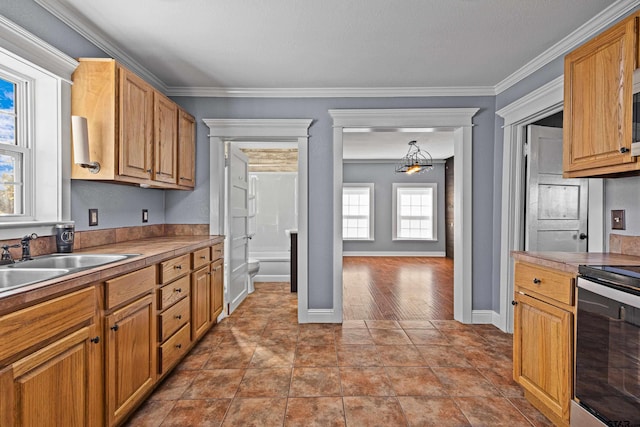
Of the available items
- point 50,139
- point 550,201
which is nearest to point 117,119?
point 50,139

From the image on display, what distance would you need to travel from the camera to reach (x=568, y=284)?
1.75 m

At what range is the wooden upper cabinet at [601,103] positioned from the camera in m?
1.76

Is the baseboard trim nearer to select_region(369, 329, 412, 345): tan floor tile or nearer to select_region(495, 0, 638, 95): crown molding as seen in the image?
select_region(369, 329, 412, 345): tan floor tile

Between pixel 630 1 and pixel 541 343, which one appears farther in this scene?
pixel 630 1

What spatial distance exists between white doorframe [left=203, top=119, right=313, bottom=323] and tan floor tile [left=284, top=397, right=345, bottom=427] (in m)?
1.45

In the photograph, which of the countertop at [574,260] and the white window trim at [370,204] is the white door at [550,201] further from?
the white window trim at [370,204]

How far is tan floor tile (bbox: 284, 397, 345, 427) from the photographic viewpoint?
193cm

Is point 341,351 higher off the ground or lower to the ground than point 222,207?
lower

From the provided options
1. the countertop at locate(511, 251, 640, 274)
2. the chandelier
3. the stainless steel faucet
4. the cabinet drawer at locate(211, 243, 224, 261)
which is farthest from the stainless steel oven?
the chandelier

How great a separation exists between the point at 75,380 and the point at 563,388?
90.4 inches

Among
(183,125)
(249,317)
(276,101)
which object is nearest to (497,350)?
(249,317)

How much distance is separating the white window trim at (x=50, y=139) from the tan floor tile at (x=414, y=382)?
7.97 feet

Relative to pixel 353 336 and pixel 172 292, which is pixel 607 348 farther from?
pixel 172 292

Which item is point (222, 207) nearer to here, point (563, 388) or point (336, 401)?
point (336, 401)
